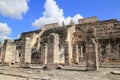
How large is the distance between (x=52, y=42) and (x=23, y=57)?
13.9 feet

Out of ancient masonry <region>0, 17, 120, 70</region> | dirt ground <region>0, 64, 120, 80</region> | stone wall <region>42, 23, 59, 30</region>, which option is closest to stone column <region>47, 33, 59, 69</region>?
ancient masonry <region>0, 17, 120, 70</region>

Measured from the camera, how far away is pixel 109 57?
2400 centimetres

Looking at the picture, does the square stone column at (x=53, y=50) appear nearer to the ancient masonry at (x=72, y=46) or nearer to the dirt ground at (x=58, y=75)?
the ancient masonry at (x=72, y=46)

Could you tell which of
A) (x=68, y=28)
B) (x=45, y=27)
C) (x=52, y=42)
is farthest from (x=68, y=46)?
(x=45, y=27)

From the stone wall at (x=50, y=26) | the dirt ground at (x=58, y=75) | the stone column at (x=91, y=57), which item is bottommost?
the dirt ground at (x=58, y=75)

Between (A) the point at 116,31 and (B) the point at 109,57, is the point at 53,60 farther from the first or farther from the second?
(A) the point at 116,31

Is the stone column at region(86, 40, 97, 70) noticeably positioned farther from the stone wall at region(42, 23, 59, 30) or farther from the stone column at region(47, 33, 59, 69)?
the stone wall at region(42, 23, 59, 30)

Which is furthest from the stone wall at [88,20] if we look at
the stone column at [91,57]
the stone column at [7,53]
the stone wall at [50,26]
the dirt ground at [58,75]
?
the dirt ground at [58,75]

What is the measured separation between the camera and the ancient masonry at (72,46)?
1350 centimetres

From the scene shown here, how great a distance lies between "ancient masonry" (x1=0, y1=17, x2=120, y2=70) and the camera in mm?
13500

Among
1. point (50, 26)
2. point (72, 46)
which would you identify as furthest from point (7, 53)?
point (50, 26)

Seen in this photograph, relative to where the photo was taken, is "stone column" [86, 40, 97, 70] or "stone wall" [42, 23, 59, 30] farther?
"stone wall" [42, 23, 59, 30]

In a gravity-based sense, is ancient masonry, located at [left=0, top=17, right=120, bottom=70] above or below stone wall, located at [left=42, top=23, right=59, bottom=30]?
below

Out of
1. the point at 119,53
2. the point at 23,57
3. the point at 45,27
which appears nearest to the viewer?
the point at 23,57
